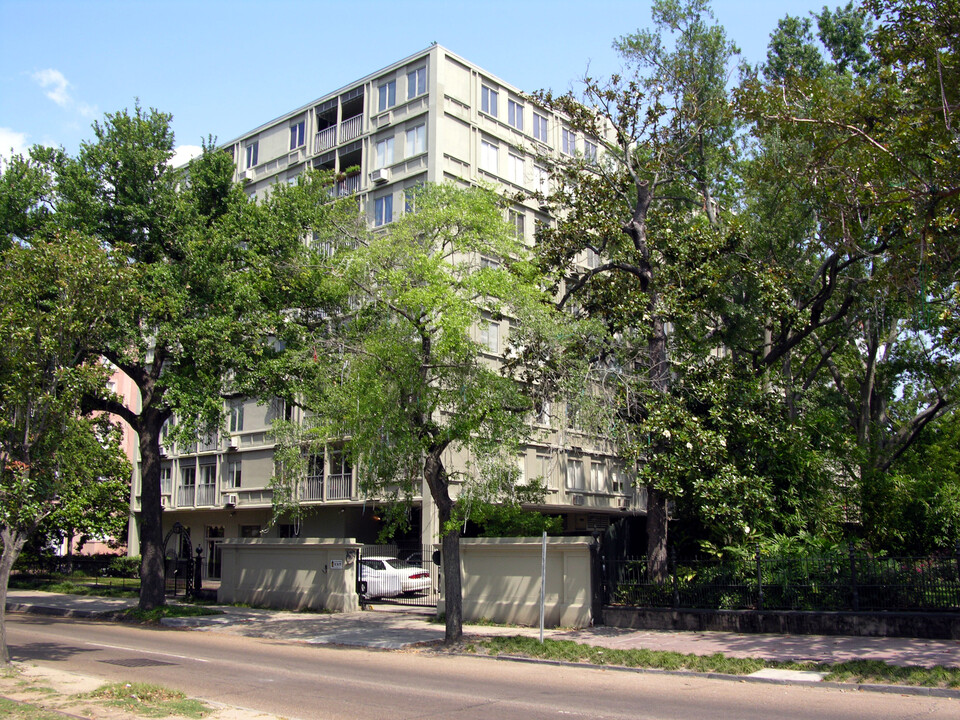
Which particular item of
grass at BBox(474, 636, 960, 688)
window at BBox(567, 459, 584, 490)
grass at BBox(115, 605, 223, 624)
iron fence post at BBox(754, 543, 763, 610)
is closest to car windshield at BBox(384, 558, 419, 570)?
grass at BBox(115, 605, 223, 624)

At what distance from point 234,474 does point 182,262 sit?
60.6 feet

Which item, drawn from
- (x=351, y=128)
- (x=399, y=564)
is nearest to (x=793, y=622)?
(x=399, y=564)

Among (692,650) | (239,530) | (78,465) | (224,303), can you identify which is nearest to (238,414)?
(239,530)

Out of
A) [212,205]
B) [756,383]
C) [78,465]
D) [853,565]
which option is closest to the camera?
[78,465]

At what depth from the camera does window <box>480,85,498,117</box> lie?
35.2 meters

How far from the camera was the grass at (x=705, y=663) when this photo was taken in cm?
1085

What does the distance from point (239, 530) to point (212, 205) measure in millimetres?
22184

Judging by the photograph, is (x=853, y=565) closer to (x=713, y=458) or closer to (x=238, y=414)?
(x=713, y=458)

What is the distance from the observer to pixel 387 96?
35.6 metres

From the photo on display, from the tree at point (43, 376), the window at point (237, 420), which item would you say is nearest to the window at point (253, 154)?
the window at point (237, 420)

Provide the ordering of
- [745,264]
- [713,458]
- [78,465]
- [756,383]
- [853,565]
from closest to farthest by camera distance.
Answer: [78,465]
[853,565]
[713,458]
[756,383]
[745,264]

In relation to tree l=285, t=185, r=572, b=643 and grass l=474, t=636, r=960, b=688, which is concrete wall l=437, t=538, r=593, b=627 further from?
grass l=474, t=636, r=960, b=688

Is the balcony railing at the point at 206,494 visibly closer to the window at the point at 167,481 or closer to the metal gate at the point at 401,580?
the window at the point at 167,481

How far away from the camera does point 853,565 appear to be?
15320 millimetres
